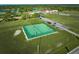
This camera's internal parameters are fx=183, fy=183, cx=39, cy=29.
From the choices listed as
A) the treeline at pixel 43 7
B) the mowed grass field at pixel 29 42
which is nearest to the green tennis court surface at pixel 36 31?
the mowed grass field at pixel 29 42

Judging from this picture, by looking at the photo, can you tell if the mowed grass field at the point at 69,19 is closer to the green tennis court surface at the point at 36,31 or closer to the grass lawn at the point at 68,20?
the grass lawn at the point at 68,20

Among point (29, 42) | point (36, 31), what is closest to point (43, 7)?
point (36, 31)

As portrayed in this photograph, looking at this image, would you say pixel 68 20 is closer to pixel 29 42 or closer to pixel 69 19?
pixel 69 19
